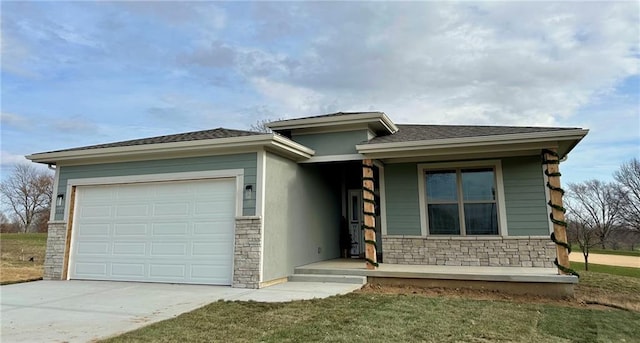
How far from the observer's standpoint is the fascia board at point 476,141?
6.68 meters

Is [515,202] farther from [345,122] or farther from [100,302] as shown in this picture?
[100,302]

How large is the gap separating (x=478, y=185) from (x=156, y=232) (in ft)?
24.3

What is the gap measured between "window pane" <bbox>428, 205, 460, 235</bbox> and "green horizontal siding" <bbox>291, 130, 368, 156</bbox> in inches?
93.6

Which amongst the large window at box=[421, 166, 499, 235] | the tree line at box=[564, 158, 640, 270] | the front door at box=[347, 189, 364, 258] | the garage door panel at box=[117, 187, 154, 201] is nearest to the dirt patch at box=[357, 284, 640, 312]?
the large window at box=[421, 166, 499, 235]

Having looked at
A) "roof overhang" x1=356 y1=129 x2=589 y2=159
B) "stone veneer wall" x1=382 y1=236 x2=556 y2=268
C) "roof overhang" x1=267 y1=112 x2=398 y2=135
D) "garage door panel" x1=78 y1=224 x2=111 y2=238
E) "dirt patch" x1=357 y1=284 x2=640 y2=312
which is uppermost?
"roof overhang" x1=267 y1=112 x2=398 y2=135

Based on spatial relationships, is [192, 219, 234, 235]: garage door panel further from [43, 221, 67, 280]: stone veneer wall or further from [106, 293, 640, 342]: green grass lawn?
[43, 221, 67, 280]: stone veneer wall

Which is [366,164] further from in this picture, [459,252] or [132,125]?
[132,125]

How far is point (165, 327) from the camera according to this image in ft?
14.0

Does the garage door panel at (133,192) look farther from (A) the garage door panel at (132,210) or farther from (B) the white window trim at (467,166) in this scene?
(B) the white window trim at (467,166)

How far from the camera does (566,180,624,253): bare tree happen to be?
1127 inches

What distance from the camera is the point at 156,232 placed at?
794 centimetres

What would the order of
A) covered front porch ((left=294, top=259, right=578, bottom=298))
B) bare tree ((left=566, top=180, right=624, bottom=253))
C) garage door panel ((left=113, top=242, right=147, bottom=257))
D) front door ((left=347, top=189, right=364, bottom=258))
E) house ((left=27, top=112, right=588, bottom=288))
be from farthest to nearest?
bare tree ((left=566, top=180, right=624, bottom=253)) < front door ((left=347, top=189, right=364, bottom=258)) < garage door panel ((left=113, top=242, right=147, bottom=257)) < house ((left=27, top=112, right=588, bottom=288)) < covered front porch ((left=294, top=259, right=578, bottom=298))

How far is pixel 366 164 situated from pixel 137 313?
523 centimetres

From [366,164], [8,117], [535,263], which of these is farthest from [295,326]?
[8,117]
